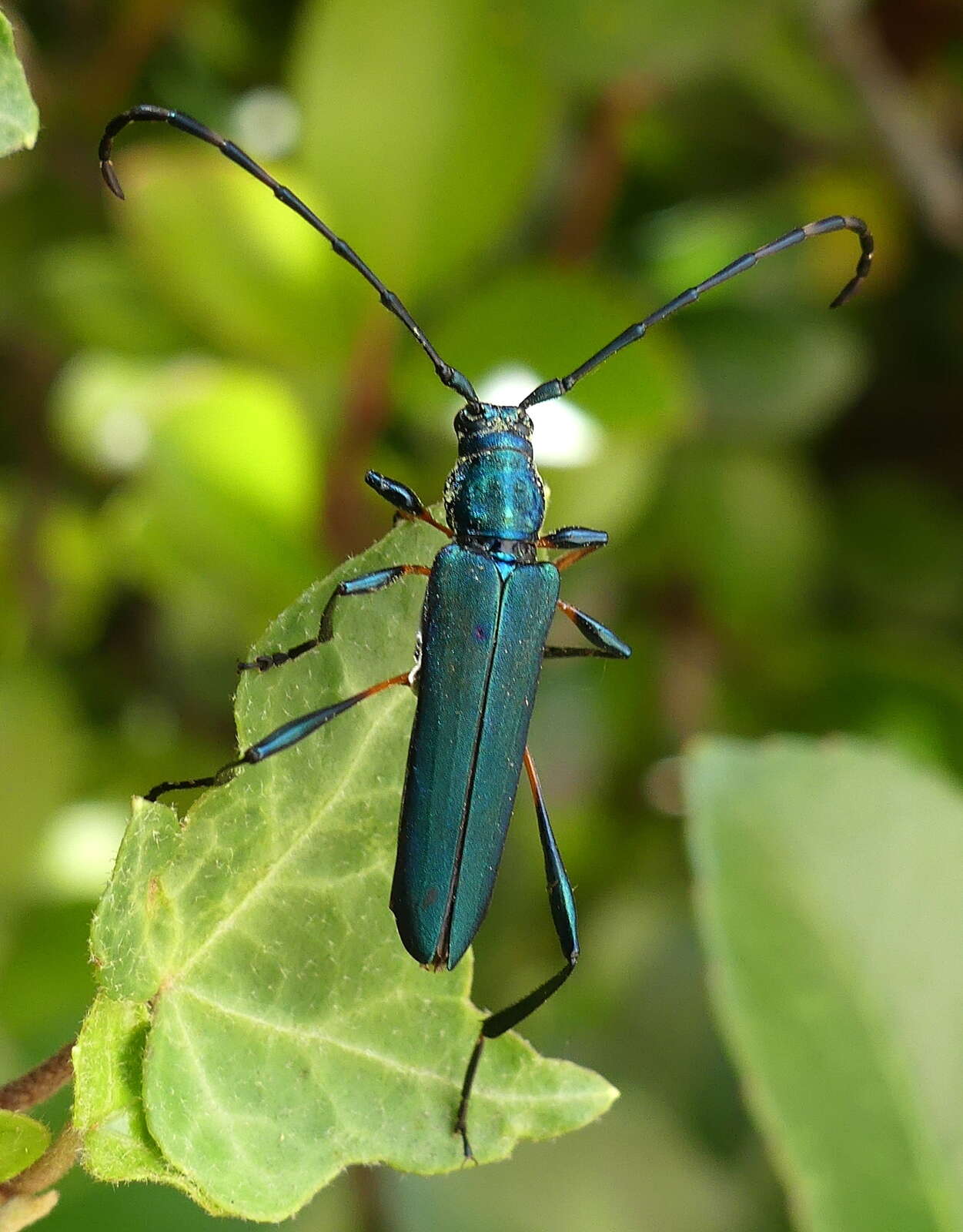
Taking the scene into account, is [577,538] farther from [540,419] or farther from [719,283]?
[719,283]

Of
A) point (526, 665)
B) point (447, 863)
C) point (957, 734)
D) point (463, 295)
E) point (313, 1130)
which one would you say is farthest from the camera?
point (957, 734)

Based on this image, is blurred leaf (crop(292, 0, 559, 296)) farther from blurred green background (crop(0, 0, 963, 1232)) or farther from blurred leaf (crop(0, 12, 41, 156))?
blurred leaf (crop(0, 12, 41, 156))

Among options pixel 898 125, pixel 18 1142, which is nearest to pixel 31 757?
pixel 18 1142

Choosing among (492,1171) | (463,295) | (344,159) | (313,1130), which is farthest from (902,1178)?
(344,159)

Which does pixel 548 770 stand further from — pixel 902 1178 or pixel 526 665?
pixel 902 1178

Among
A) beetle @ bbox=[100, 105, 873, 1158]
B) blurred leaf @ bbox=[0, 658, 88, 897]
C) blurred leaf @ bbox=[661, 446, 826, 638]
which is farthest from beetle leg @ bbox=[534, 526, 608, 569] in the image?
blurred leaf @ bbox=[0, 658, 88, 897]

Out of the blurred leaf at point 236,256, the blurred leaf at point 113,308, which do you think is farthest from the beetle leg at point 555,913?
the blurred leaf at point 113,308
